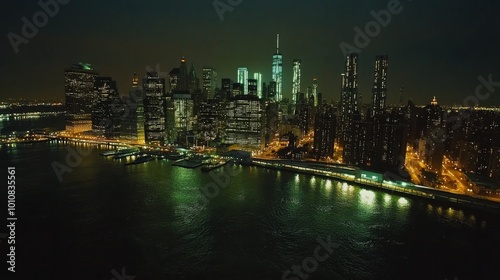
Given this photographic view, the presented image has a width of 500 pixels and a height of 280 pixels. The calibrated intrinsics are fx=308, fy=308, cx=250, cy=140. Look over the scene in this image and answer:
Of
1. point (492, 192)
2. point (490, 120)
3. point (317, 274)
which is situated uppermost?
point (490, 120)

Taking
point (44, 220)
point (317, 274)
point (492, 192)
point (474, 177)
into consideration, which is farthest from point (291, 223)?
point (474, 177)

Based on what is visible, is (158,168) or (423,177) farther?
(158,168)

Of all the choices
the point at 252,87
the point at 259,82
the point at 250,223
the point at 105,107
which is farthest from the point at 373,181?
the point at 259,82

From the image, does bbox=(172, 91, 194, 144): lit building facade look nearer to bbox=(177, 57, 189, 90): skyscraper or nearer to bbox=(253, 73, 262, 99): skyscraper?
bbox=(177, 57, 189, 90): skyscraper

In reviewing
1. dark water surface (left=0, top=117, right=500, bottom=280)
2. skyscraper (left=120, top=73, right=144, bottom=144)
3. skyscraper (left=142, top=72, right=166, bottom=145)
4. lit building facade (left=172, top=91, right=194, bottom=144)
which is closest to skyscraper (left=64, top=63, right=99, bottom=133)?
skyscraper (left=120, top=73, right=144, bottom=144)

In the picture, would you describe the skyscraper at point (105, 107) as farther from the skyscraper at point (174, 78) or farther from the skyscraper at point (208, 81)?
the skyscraper at point (208, 81)

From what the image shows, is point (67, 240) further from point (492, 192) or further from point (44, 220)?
point (492, 192)
